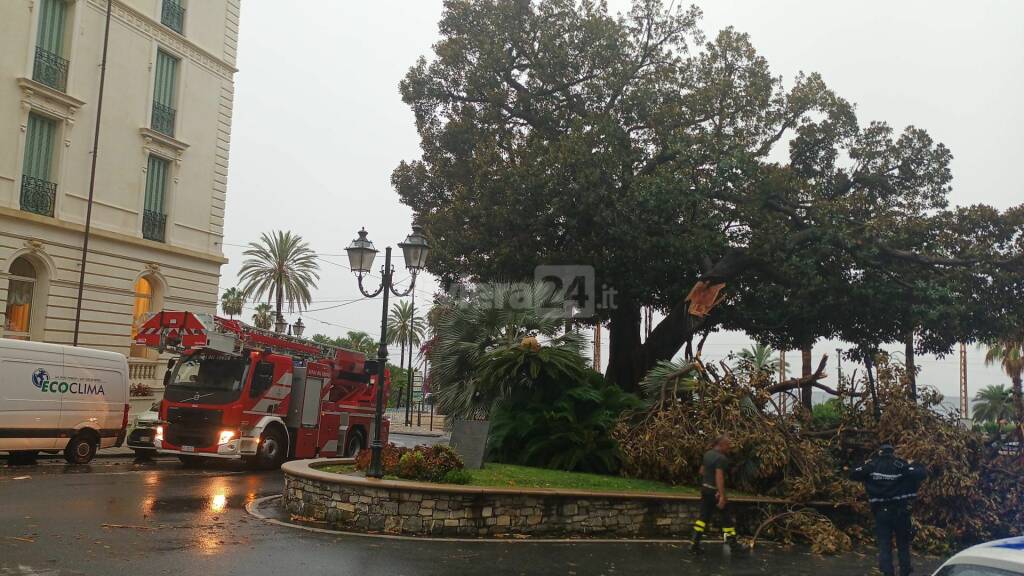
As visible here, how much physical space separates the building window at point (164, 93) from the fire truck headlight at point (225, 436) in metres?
14.9

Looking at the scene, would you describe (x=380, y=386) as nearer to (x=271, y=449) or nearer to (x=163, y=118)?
(x=271, y=449)

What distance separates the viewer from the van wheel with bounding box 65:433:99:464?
18016 millimetres

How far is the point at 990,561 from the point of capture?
12.0 ft

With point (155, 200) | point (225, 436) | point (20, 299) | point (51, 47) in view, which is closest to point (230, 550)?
point (225, 436)

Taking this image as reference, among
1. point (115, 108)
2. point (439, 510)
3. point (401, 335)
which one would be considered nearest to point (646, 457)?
point (439, 510)

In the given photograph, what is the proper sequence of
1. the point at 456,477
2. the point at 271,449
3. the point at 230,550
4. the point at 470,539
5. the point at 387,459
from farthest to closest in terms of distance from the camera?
the point at 271,449
the point at 387,459
the point at 456,477
the point at 470,539
the point at 230,550

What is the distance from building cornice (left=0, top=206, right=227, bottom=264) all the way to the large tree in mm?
10415

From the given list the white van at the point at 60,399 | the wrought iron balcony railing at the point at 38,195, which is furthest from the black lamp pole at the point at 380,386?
the wrought iron balcony railing at the point at 38,195

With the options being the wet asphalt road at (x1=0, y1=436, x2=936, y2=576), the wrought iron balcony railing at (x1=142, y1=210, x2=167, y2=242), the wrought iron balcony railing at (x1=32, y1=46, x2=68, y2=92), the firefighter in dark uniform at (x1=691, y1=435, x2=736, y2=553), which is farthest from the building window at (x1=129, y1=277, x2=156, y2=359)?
the firefighter in dark uniform at (x1=691, y1=435, x2=736, y2=553)

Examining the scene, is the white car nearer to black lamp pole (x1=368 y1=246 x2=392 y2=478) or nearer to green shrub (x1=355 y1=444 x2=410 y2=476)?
black lamp pole (x1=368 y1=246 x2=392 y2=478)

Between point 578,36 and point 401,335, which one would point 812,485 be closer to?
point 578,36

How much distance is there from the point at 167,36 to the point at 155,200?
5.98m

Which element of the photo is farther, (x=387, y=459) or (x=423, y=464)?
(x=387, y=459)

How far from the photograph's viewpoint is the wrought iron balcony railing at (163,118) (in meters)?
27.8
